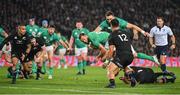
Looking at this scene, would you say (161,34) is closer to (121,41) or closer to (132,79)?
(132,79)

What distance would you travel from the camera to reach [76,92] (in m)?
17.2

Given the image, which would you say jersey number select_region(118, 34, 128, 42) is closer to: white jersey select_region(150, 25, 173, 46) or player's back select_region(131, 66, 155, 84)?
player's back select_region(131, 66, 155, 84)

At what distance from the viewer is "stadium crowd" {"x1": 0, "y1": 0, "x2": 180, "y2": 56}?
1695 inches

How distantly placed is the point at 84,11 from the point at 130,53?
25.6 meters

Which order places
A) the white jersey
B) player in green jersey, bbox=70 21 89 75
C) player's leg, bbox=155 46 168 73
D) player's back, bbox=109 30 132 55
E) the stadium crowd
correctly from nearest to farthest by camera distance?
player's back, bbox=109 30 132 55
player's leg, bbox=155 46 168 73
the white jersey
player in green jersey, bbox=70 21 89 75
the stadium crowd

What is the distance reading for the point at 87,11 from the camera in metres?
44.3

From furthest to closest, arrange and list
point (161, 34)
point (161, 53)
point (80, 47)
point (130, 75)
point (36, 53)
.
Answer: point (80, 47), point (36, 53), point (161, 34), point (161, 53), point (130, 75)

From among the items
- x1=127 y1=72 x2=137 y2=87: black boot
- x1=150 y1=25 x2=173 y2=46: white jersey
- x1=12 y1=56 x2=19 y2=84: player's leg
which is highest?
x1=150 y1=25 x2=173 y2=46: white jersey

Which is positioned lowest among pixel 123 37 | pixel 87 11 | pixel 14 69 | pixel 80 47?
pixel 14 69

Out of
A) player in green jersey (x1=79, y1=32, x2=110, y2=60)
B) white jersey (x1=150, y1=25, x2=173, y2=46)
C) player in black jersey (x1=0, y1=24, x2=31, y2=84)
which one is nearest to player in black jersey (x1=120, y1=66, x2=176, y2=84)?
player in green jersey (x1=79, y1=32, x2=110, y2=60)

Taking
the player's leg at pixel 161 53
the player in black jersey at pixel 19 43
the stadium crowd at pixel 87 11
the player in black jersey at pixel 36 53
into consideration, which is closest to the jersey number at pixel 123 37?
the player in black jersey at pixel 19 43

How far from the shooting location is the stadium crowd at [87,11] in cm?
4306

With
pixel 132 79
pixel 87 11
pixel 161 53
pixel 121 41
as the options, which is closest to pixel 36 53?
pixel 161 53

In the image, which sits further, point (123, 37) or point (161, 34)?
point (161, 34)
